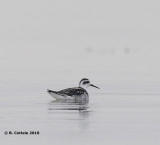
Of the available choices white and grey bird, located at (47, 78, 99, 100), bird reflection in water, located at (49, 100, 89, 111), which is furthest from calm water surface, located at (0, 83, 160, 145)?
white and grey bird, located at (47, 78, 99, 100)

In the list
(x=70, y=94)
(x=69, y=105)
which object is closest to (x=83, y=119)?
(x=69, y=105)

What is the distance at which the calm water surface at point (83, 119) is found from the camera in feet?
62.3

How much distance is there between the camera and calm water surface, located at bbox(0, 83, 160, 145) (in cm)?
1898

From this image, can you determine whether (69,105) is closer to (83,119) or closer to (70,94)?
(70,94)

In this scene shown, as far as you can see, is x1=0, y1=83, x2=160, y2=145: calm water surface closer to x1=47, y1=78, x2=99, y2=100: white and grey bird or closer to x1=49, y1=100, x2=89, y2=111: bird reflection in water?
x1=49, y1=100, x2=89, y2=111: bird reflection in water

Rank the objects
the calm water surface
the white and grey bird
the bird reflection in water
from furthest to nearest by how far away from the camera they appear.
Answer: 1. the white and grey bird
2. the bird reflection in water
3. the calm water surface

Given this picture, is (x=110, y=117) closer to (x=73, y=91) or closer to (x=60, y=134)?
(x=60, y=134)

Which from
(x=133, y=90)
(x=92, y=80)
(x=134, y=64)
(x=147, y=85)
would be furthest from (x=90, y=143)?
(x=134, y=64)

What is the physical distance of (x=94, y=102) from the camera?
28391 mm

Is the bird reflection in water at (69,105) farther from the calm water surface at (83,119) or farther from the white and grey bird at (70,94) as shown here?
the white and grey bird at (70,94)

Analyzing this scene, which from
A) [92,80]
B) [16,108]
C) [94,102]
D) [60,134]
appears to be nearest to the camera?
[60,134]

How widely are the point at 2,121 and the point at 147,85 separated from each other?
1567 centimetres

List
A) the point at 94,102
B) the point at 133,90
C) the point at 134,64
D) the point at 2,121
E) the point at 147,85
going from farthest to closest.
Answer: the point at 134,64, the point at 147,85, the point at 133,90, the point at 94,102, the point at 2,121

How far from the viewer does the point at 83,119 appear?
2259 cm
